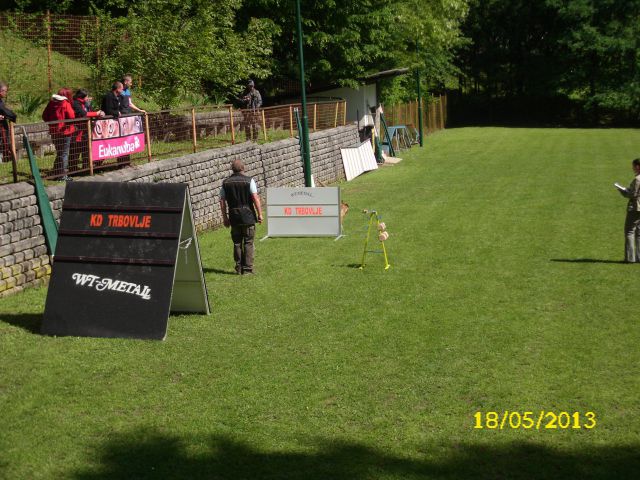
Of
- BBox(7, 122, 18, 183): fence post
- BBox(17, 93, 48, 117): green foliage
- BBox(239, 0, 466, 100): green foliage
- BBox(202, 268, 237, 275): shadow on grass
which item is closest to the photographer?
BBox(7, 122, 18, 183): fence post

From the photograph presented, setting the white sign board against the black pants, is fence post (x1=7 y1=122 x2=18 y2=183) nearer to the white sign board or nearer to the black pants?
the black pants

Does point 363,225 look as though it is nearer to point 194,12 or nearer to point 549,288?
point 549,288

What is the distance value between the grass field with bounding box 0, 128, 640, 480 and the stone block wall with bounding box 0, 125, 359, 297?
0.57 m

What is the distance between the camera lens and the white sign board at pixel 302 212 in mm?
17281

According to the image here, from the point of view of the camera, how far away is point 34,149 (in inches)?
592

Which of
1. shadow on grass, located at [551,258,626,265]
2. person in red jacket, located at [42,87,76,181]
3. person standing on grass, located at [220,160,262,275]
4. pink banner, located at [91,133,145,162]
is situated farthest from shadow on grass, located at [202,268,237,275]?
shadow on grass, located at [551,258,626,265]

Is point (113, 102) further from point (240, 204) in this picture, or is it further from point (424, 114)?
point (424, 114)

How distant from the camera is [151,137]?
18094mm

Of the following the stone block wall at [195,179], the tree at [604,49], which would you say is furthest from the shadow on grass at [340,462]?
the tree at [604,49]

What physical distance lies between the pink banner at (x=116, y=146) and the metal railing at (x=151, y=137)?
73mm

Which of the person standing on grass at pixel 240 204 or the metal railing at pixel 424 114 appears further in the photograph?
the metal railing at pixel 424 114

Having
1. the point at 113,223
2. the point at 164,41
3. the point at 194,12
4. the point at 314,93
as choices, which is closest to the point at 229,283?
the point at 113,223

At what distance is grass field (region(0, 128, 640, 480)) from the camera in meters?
6.82

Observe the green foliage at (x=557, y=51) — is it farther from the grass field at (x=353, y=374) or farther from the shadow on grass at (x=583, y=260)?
the shadow on grass at (x=583, y=260)
